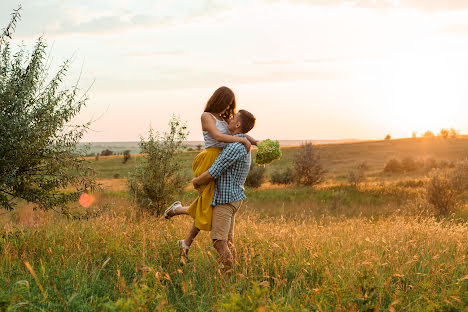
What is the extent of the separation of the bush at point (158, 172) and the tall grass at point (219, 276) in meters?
4.10

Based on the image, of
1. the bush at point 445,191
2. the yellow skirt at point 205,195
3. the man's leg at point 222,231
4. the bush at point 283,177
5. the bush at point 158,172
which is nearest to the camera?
the man's leg at point 222,231

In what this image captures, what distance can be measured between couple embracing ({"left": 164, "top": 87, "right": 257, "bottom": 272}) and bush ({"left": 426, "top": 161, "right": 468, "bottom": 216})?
12753mm

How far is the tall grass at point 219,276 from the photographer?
3.78 meters

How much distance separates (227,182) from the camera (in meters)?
5.03

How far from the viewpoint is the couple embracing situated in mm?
4930

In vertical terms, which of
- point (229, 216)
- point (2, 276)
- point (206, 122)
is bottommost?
point (2, 276)

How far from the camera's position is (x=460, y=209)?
50.4ft

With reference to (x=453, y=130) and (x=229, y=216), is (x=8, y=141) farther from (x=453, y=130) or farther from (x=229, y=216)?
(x=453, y=130)

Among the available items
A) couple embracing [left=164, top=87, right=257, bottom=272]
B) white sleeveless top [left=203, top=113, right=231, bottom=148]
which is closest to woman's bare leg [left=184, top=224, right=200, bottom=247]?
couple embracing [left=164, top=87, right=257, bottom=272]

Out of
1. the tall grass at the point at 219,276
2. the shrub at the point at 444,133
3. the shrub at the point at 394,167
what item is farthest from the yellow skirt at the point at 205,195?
the shrub at the point at 444,133

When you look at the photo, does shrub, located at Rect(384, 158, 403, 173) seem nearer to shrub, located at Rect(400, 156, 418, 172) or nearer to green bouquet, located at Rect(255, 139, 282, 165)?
shrub, located at Rect(400, 156, 418, 172)

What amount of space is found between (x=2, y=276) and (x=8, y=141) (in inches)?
79.8

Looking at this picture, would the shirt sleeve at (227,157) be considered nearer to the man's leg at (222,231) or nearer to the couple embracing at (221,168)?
the couple embracing at (221,168)

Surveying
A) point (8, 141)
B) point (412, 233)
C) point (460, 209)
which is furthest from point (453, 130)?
point (8, 141)
